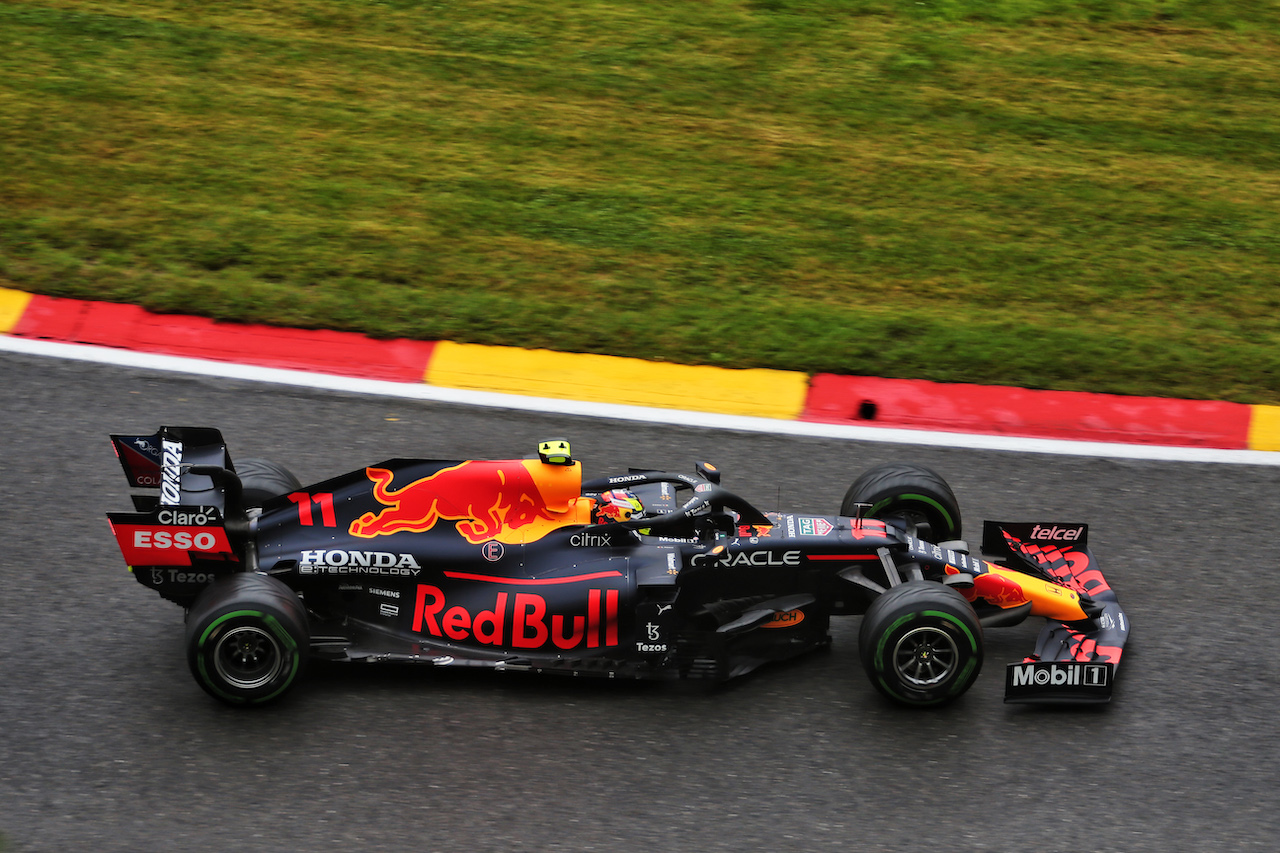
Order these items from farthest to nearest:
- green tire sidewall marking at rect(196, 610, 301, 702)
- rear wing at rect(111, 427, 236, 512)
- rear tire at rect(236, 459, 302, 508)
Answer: rear tire at rect(236, 459, 302, 508) < rear wing at rect(111, 427, 236, 512) < green tire sidewall marking at rect(196, 610, 301, 702)

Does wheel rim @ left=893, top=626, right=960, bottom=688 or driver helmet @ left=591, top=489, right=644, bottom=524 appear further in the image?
driver helmet @ left=591, top=489, right=644, bottom=524

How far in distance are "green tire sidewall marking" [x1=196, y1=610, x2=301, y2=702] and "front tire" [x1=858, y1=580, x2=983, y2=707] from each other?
2.18 m

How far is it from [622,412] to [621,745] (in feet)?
8.74

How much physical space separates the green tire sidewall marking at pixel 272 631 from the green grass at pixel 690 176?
10.4 feet

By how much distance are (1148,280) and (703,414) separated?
3.32 m

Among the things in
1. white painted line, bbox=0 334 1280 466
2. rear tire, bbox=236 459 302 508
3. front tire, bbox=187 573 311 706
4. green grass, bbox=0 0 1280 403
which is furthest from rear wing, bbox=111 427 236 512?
green grass, bbox=0 0 1280 403

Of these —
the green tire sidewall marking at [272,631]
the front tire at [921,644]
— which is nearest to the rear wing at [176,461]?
the green tire sidewall marking at [272,631]

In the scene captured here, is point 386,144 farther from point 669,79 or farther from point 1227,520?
point 1227,520

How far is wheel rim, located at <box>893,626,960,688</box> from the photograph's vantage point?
218 inches

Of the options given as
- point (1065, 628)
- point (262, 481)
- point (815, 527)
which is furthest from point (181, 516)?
point (1065, 628)

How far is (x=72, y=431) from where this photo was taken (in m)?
7.43

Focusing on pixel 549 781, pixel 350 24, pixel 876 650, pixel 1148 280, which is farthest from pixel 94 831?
pixel 350 24

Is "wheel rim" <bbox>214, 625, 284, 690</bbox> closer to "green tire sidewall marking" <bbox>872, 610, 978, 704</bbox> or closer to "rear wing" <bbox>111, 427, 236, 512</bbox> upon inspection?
"rear wing" <bbox>111, 427, 236, 512</bbox>

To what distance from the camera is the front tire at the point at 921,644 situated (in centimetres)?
548
